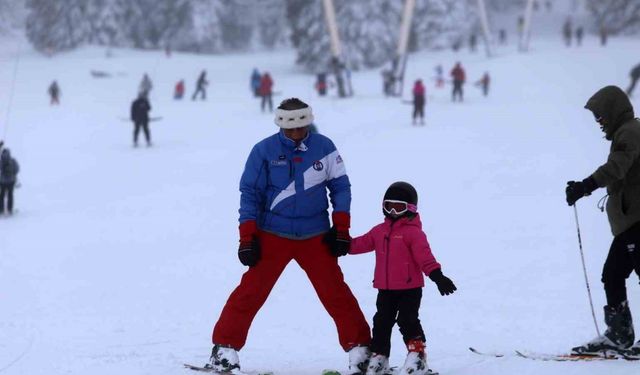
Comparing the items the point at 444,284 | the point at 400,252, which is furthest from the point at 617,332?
the point at 400,252

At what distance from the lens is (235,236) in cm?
1240

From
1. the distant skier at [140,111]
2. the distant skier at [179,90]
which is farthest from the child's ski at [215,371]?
the distant skier at [179,90]

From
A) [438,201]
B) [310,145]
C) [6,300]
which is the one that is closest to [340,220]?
[310,145]

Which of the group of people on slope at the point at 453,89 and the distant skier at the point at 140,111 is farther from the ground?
the group of people on slope at the point at 453,89

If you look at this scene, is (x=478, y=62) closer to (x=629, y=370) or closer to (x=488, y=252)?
(x=488, y=252)

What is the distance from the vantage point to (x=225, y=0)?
226ft

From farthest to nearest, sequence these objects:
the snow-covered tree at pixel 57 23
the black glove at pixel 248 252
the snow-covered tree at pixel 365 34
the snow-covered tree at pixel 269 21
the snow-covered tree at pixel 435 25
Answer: the snow-covered tree at pixel 269 21 → the snow-covered tree at pixel 435 25 → the snow-covered tree at pixel 57 23 → the snow-covered tree at pixel 365 34 → the black glove at pixel 248 252

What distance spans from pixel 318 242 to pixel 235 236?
7.24 metres

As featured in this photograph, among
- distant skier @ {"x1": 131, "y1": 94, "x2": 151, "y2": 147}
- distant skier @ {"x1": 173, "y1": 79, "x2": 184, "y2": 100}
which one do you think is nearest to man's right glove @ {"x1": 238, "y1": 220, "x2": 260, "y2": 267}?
distant skier @ {"x1": 131, "y1": 94, "x2": 151, "y2": 147}

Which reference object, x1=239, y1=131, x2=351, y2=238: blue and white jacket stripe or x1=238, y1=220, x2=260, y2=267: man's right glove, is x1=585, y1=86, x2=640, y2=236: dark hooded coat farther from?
x1=238, y1=220, x2=260, y2=267: man's right glove

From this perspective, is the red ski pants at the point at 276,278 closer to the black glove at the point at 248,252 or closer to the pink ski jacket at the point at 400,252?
the black glove at the point at 248,252

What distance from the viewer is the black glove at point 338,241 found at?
203 inches

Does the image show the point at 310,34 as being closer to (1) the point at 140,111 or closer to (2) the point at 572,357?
(1) the point at 140,111

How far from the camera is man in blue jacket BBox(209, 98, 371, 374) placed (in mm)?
5168
